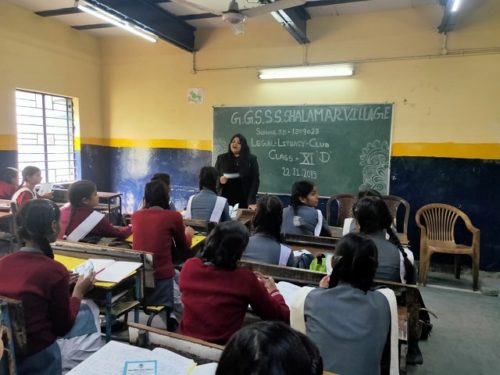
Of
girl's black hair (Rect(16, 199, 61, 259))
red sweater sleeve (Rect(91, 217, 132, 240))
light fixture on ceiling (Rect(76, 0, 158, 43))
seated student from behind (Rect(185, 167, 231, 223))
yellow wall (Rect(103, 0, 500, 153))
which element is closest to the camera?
girl's black hair (Rect(16, 199, 61, 259))

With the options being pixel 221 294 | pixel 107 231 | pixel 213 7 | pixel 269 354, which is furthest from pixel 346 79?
pixel 269 354

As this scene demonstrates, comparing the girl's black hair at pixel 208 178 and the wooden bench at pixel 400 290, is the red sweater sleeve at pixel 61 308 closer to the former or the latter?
the wooden bench at pixel 400 290

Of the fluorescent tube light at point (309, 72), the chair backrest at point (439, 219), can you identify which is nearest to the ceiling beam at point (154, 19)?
the fluorescent tube light at point (309, 72)

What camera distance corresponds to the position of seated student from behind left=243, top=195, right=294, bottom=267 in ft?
6.97

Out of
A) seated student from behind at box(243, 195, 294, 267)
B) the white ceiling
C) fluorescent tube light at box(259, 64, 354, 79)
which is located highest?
the white ceiling

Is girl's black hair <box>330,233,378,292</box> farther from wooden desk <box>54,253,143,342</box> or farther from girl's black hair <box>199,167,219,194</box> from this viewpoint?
girl's black hair <box>199,167,219,194</box>

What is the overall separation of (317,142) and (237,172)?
125 cm

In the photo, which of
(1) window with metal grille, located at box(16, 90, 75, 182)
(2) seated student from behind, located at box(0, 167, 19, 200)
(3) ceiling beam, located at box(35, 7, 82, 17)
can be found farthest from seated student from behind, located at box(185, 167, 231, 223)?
(3) ceiling beam, located at box(35, 7, 82, 17)

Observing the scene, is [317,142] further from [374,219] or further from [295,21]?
[374,219]

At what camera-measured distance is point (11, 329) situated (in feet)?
4.58

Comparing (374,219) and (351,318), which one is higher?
(374,219)

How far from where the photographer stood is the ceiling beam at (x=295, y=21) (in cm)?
391

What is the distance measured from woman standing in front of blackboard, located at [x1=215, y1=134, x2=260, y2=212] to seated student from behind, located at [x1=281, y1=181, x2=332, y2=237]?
1.44 metres

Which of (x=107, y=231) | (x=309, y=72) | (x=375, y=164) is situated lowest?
(x=107, y=231)
